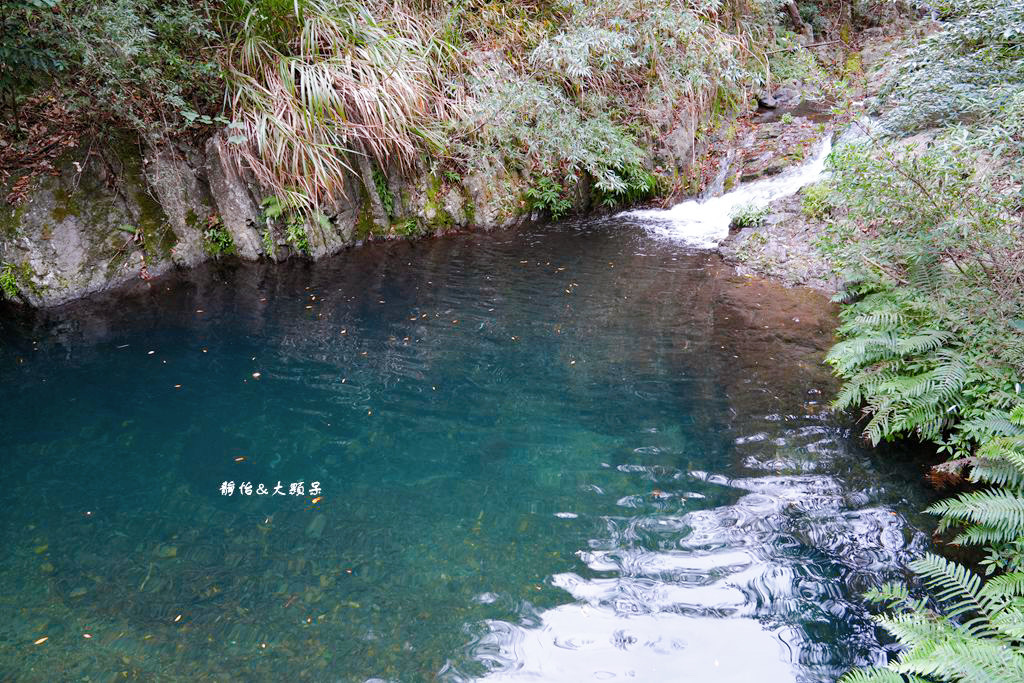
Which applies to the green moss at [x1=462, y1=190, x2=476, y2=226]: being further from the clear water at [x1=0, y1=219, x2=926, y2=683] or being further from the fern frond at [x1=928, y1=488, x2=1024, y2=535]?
the fern frond at [x1=928, y1=488, x2=1024, y2=535]

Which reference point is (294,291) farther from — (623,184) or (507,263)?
(623,184)

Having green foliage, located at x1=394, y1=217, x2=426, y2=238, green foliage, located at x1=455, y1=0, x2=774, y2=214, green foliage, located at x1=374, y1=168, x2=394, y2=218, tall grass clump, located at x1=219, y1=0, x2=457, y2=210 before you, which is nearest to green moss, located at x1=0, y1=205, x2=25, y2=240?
tall grass clump, located at x1=219, y1=0, x2=457, y2=210

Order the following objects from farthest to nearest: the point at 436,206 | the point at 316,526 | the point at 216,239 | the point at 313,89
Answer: the point at 436,206 < the point at 216,239 < the point at 313,89 < the point at 316,526

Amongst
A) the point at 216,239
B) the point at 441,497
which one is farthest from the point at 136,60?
the point at 441,497

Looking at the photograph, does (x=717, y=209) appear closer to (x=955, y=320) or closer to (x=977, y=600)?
(x=955, y=320)

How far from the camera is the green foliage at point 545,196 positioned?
8.26m

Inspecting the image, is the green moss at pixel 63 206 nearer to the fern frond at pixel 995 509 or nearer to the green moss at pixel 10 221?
the green moss at pixel 10 221

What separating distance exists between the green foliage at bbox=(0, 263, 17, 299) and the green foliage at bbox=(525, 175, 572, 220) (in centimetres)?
560

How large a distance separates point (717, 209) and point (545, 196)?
2.32 meters

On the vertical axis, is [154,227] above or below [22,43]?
below

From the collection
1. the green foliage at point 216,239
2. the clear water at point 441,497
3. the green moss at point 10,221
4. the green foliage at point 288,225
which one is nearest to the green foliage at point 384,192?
the green foliage at point 288,225

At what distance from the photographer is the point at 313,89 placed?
20.5 ft

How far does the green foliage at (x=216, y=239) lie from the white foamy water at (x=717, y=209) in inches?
199

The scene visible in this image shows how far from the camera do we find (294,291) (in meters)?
6.24
